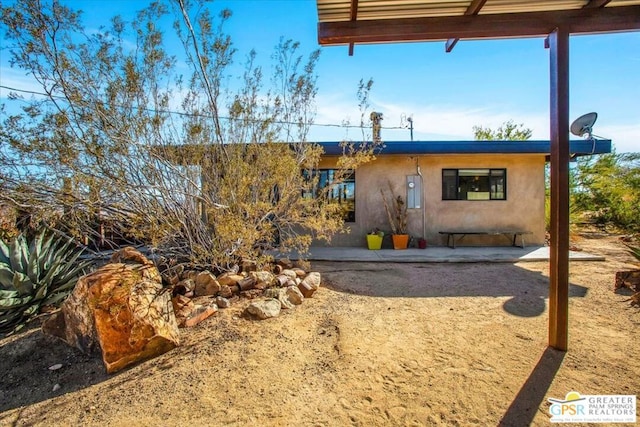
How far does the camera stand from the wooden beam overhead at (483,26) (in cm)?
262

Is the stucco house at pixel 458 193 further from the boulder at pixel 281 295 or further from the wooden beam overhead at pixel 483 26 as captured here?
the wooden beam overhead at pixel 483 26

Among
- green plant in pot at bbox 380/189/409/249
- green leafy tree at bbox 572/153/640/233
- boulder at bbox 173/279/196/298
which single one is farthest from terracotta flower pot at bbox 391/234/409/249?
green leafy tree at bbox 572/153/640/233

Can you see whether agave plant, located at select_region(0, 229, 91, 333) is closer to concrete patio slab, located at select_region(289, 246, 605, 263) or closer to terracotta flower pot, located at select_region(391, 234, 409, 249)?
concrete patio slab, located at select_region(289, 246, 605, 263)

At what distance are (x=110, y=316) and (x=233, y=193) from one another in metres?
1.92

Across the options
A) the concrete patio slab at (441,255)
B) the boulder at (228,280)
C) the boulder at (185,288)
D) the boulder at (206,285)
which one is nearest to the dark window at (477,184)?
the concrete patio slab at (441,255)

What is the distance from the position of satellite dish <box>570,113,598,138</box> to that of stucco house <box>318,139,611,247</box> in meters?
1.00

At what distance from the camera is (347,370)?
2523 millimetres

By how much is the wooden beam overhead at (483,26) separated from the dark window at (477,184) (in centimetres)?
603

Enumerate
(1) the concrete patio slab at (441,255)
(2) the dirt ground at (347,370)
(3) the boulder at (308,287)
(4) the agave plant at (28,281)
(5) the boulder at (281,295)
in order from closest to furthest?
(2) the dirt ground at (347,370)
(4) the agave plant at (28,281)
(5) the boulder at (281,295)
(3) the boulder at (308,287)
(1) the concrete patio slab at (441,255)

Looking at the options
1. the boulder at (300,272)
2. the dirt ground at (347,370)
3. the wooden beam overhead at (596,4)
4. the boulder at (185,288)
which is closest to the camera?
the dirt ground at (347,370)

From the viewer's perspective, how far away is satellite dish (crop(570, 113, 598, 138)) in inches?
295

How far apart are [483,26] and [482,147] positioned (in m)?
5.66

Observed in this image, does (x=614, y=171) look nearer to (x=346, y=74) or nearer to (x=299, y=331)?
(x=346, y=74)

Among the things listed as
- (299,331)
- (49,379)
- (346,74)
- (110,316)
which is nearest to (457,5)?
(346,74)
